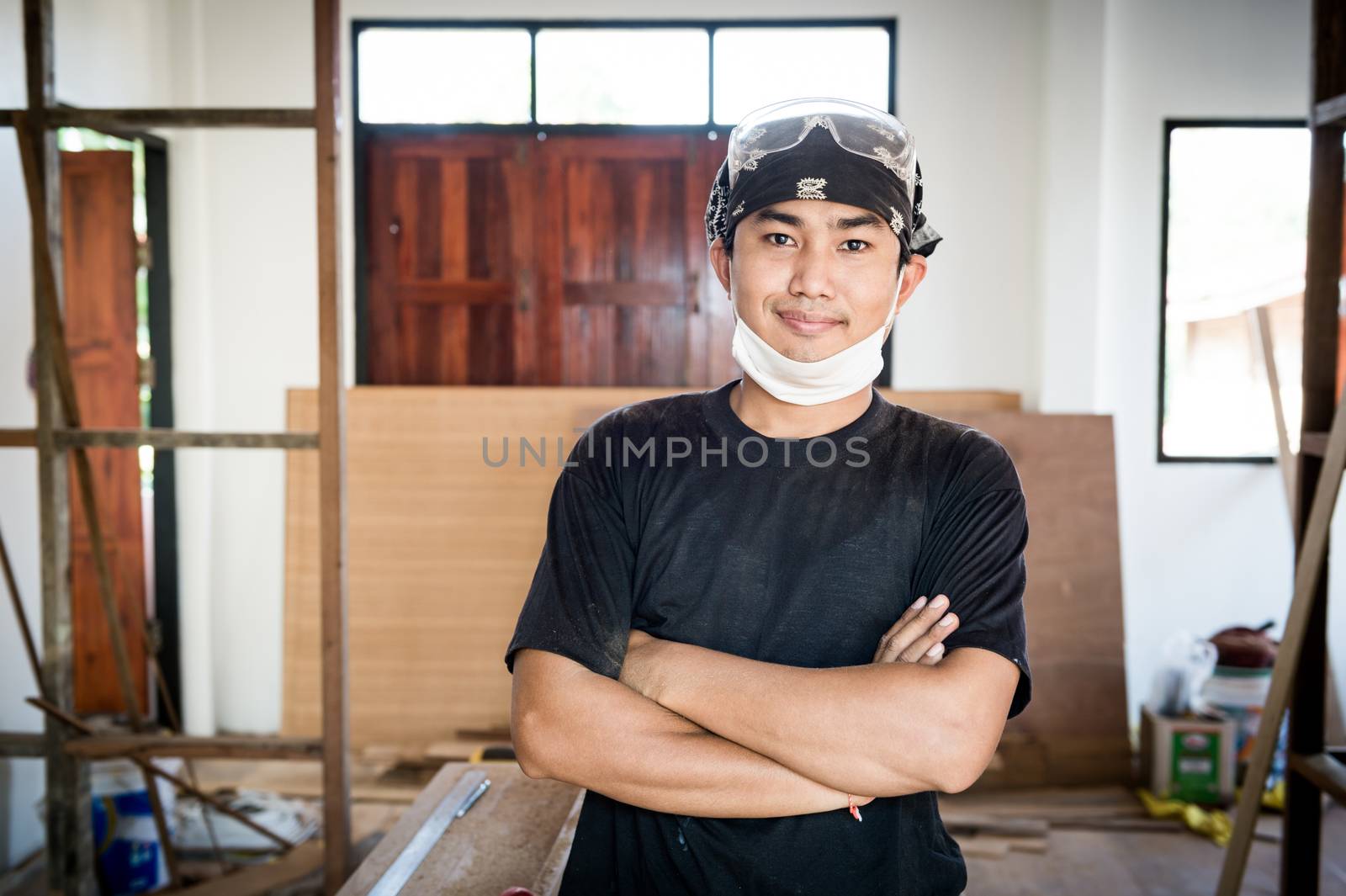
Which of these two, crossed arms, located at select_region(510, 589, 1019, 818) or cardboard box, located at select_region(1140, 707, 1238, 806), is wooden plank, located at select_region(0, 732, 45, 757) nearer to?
crossed arms, located at select_region(510, 589, 1019, 818)

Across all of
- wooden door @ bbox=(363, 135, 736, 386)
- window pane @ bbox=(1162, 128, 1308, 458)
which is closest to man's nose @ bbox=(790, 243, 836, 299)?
wooden door @ bbox=(363, 135, 736, 386)

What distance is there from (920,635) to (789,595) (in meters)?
0.17

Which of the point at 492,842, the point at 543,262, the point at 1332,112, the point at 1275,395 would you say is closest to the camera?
the point at 492,842

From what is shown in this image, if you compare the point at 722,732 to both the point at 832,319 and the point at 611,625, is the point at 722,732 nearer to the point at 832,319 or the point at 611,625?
the point at 611,625

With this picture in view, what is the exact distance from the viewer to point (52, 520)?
2.38 meters

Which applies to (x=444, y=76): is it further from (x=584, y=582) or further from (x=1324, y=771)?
(x=1324, y=771)

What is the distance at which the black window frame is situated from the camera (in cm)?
412

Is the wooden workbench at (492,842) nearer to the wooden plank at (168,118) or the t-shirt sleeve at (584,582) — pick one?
the t-shirt sleeve at (584,582)

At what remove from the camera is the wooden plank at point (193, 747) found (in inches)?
93.4

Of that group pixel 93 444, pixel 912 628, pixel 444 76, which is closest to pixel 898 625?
pixel 912 628

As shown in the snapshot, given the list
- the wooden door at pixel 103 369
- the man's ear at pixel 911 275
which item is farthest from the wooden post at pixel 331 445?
the wooden door at pixel 103 369

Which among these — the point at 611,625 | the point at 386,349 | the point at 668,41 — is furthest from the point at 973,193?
the point at 611,625

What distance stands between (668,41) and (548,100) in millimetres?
574
